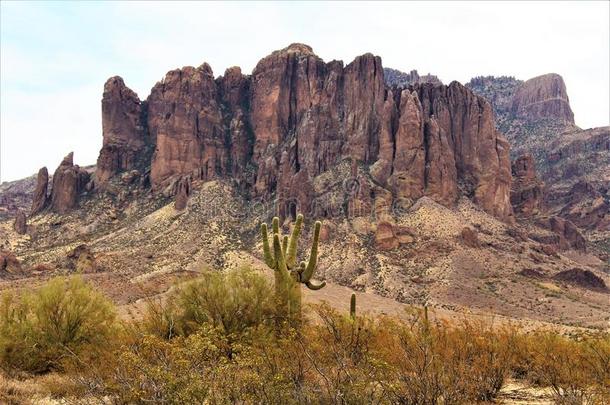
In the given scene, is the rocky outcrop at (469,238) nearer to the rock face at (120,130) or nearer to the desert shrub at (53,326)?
the desert shrub at (53,326)

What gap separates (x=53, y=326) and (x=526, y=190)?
96.2 metres

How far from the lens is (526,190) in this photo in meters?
102

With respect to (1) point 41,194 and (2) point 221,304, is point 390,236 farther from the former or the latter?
(1) point 41,194

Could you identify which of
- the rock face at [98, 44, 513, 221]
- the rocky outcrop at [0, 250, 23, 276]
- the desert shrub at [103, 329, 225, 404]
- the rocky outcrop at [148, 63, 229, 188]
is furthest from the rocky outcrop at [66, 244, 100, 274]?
the desert shrub at [103, 329, 225, 404]

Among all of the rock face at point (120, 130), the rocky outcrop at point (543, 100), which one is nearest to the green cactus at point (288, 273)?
the rock face at point (120, 130)

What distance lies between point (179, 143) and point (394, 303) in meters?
58.7

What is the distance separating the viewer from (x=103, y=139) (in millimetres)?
109188

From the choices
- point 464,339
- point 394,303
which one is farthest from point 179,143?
point 464,339

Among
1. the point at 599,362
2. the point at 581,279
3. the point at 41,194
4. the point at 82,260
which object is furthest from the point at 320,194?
the point at 599,362

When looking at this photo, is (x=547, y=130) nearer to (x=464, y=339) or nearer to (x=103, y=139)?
(x=103, y=139)

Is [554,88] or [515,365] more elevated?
[554,88]

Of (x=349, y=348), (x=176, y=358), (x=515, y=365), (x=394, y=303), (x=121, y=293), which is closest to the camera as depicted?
(x=176, y=358)

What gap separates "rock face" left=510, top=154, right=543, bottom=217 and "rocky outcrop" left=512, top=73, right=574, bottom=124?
82227 millimetres

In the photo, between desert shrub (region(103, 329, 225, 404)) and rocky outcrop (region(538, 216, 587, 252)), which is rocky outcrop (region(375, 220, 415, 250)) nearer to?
rocky outcrop (region(538, 216, 587, 252))
